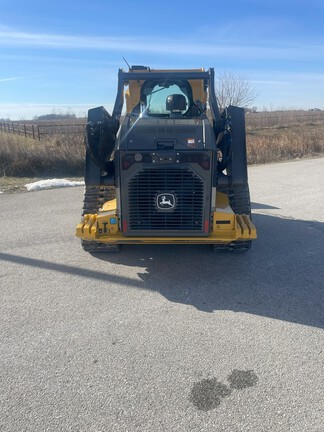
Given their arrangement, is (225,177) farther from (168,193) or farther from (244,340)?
(244,340)

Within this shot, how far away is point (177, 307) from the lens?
3.86 metres

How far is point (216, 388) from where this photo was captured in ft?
8.94

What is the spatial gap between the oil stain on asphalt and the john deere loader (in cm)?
199

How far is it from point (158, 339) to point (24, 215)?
4.92 meters

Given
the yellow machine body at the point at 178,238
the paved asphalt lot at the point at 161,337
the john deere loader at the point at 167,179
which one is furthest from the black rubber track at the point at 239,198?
the yellow machine body at the point at 178,238

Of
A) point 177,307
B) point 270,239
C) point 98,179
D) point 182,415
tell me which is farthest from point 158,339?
point 270,239

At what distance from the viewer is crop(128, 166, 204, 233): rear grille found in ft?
14.4

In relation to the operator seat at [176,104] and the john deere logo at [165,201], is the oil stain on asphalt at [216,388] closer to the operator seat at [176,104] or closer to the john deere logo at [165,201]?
the john deere logo at [165,201]

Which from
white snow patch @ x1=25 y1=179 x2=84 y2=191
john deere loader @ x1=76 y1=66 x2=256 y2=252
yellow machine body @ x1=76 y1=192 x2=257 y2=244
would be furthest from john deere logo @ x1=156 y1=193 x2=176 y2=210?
white snow patch @ x1=25 y1=179 x2=84 y2=191

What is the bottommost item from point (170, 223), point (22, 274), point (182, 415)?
point (182, 415)

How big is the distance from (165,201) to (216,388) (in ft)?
7.30

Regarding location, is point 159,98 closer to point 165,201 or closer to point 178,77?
point 178,77

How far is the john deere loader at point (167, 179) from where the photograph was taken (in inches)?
173

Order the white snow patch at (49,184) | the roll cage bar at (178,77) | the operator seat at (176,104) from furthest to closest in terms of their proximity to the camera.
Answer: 1. the white snow patch at (49,184)
2. the roll cage bar at (178,77)
3. the operator seat at (176,104)
